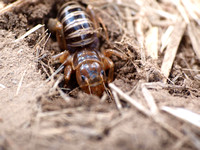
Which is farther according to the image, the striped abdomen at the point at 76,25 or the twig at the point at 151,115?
the striped abdomen at the point at 76,25

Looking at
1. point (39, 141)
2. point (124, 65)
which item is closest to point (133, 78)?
point (124, 65)

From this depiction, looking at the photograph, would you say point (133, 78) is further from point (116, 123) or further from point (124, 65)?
point (116, 123)

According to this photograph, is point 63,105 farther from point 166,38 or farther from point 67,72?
point 166,38

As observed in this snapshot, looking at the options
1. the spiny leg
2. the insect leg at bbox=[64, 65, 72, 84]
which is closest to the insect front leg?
the insect leg at bbox=[64, 65, 72, 84]

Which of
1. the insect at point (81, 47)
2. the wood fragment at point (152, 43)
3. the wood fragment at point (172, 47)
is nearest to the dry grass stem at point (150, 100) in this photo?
the wood fragment at point (172, 47)

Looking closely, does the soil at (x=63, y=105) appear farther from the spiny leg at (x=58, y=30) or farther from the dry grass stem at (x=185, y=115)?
the spiny leg at (x=58, y=30)

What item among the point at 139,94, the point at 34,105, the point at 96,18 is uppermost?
the point at 96,18

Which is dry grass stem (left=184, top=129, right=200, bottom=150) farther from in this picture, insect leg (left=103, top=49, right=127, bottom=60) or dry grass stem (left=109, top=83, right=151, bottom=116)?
insect leg (left=103, top=49, right=127, bottom=60)
